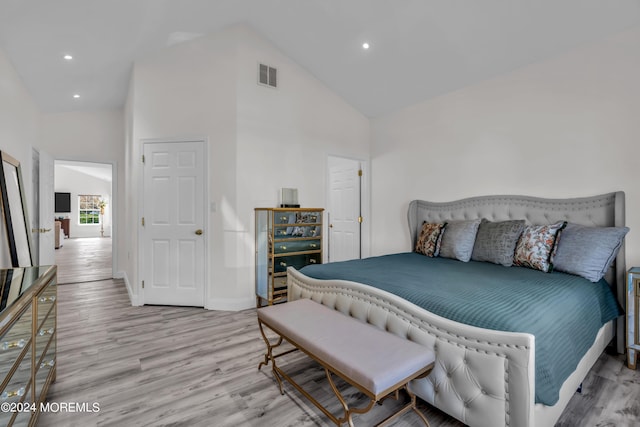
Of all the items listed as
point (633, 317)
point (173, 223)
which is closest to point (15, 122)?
point (173, 223)

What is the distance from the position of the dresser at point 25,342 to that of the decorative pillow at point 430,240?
3204 millimetres

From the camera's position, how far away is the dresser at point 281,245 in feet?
11.6

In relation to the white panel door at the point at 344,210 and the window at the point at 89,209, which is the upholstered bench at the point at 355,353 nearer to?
the white panel door at the point at 344,210

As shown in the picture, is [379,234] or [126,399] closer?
[126,399]

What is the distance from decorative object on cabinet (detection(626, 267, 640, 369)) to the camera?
228 centimetres

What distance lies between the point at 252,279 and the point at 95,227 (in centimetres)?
1268

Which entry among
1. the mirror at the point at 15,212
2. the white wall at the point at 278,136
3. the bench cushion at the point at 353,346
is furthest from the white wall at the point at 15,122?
the bench cushion at the point at 353,346

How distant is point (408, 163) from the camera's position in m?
4.28

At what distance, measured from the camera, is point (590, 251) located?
2.37 metres

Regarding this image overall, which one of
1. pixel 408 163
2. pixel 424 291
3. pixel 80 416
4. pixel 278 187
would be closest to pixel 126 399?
pixel 80 416

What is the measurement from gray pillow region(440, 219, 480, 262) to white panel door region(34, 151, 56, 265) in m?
5.01

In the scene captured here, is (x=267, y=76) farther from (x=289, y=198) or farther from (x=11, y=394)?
(x=11, y=394)

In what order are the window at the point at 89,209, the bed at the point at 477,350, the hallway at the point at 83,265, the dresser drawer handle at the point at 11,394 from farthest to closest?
the window at the point at 89,209, the hallway at the point at 83,265, the bed at the point at 477,350, the dresser drawer handle at the point at 11,394

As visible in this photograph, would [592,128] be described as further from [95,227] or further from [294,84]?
[95,227]
